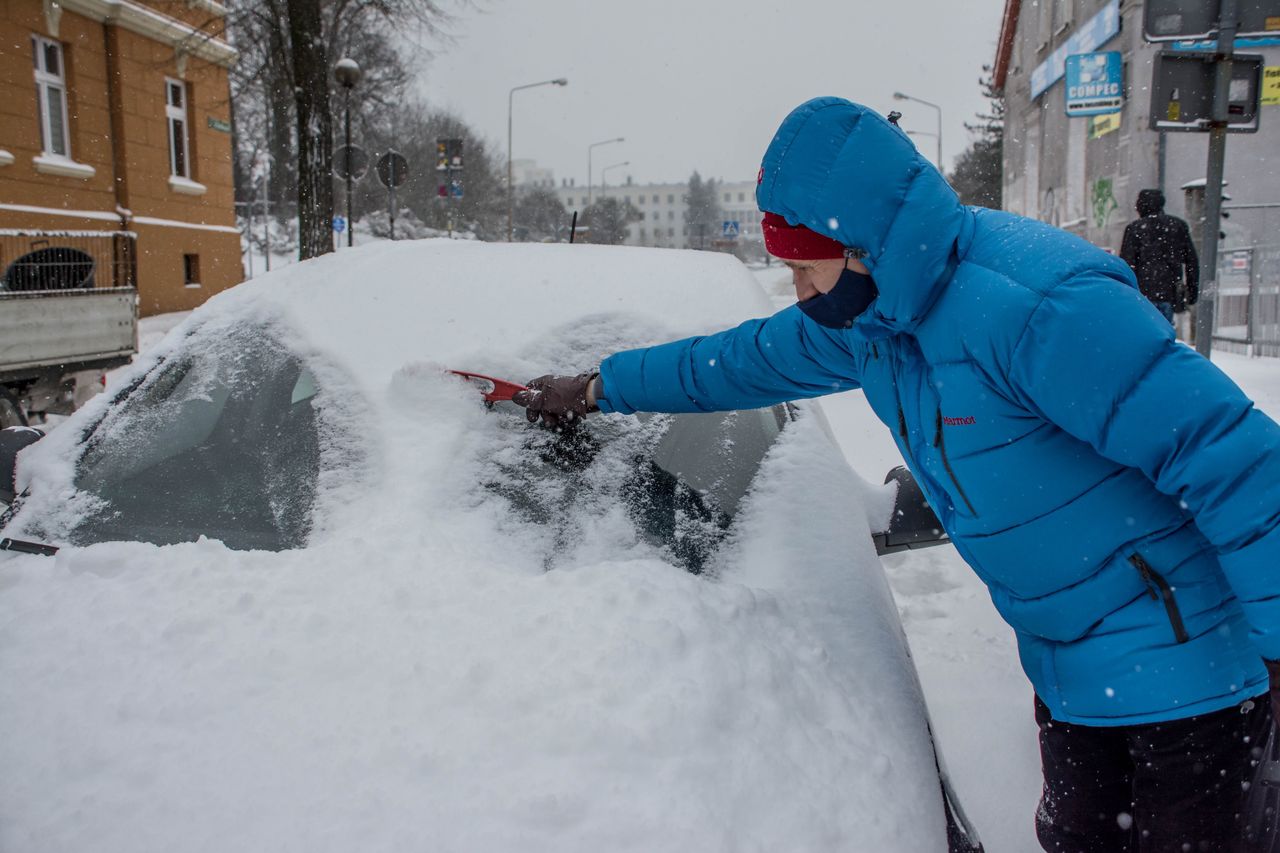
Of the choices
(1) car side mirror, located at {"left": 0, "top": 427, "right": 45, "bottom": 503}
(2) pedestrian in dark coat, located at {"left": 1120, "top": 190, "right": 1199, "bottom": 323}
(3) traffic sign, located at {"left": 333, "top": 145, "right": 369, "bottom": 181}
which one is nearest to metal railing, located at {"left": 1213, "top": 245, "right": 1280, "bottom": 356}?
(2) pedestrian in dark coat, located at {"left": 1120, "top": 190, "right": 1199, "bottom": 323}

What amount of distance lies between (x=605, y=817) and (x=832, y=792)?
0.35 m

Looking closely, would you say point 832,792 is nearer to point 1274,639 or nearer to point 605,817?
point 605,817

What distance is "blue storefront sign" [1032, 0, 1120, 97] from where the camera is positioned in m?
19.7

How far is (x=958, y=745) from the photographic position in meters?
2.75

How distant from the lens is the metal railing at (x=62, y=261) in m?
9.48

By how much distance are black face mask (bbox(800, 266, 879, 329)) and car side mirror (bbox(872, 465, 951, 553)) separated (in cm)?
68

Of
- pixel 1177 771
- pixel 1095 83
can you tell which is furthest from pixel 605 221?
pixel 1177 771

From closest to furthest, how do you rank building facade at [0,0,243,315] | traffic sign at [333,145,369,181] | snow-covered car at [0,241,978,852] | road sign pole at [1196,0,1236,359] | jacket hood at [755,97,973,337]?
→ snow-covered car at [0,241,978,852] < jacket hood at [755,97,973,337] < road sign pole at [1196,0,1236,359] < traffic sign at [333,145,369,181] < building facade at [0,0,243,315]

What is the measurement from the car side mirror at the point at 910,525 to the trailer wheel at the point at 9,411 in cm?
679

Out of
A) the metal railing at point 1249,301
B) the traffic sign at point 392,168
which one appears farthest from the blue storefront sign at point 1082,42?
the traffic sign at point 392,168

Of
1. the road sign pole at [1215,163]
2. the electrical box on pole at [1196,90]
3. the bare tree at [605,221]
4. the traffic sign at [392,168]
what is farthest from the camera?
the bare tree at [605,221]

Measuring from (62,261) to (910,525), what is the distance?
35.1 ft

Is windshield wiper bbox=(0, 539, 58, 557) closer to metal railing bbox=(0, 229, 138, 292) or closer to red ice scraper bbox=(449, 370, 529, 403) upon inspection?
red ice scraper bbox=(449, 370, 529, 403)

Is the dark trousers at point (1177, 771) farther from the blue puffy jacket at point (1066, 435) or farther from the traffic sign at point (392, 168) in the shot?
the traffic sign at point (392, 168)
